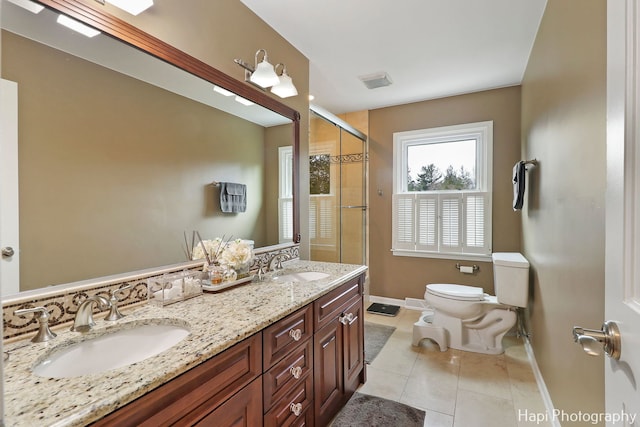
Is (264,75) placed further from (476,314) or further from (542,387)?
(542,387)

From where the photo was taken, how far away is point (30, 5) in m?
1.01

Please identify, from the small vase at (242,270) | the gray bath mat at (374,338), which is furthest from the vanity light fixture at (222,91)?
the gray bath mat at (374,338)

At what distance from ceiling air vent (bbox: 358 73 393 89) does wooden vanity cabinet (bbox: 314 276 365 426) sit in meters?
1.93

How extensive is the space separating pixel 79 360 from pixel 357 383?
66.4 inches

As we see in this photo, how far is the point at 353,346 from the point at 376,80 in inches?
93.9

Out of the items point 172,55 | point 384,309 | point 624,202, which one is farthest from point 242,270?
point 384,309

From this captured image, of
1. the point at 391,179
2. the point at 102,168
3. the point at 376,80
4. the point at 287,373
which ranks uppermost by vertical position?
the point at 376,80

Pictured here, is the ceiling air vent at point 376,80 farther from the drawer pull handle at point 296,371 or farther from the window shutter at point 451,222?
the drawer pull handle at point 296,371

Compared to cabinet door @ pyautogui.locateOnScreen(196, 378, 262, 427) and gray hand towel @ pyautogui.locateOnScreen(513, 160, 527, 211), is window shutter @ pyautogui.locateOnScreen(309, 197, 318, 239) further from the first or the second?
cabinet door @ pyautogui.locateOnScreen(196, 378, 262, 427)

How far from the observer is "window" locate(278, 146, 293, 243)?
7.29 ft

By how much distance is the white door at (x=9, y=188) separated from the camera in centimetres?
93

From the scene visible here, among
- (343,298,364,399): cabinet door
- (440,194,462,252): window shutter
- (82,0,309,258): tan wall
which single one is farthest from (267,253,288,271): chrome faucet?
(440,194,462,252): window shutter

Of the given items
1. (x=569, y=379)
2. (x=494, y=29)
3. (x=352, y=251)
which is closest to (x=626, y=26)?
(x=569, y=379)

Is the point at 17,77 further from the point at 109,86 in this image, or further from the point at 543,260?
the point at 543,260
